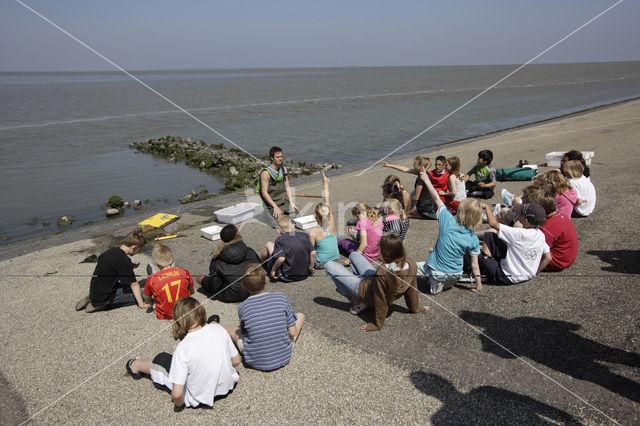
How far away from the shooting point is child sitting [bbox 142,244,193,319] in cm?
550

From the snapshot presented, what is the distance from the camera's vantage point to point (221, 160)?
2048 cm

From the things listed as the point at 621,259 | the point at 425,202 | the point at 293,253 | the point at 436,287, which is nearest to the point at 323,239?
the point at 293,253

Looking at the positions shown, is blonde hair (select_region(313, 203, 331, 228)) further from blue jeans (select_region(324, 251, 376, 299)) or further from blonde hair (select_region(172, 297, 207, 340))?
blonde hair (select_region(172, 297, 207, 340))

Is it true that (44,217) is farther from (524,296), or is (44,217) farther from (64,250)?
(524,296)

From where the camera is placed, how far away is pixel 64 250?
880 cm

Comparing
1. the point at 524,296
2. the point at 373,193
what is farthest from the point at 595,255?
the point at 373,193

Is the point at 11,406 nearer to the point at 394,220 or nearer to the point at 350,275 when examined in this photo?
the point at 350,275

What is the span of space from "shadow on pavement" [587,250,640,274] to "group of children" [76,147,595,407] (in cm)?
73

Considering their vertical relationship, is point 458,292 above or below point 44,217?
above

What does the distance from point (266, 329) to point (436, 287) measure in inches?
105

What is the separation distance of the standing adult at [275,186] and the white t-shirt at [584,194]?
5.60m

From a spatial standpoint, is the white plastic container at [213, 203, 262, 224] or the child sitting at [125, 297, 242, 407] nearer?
the child sitting at [125, 297, 242, 407]

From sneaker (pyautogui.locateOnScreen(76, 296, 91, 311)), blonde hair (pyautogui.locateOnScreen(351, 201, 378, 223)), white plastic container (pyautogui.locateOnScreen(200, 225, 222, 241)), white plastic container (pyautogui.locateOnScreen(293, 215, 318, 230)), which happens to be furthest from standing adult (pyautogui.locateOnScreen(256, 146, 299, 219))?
sneaker (pyautogui.locateOnScreen(76, 296, 91, 311))

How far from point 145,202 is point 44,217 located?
320 cm
